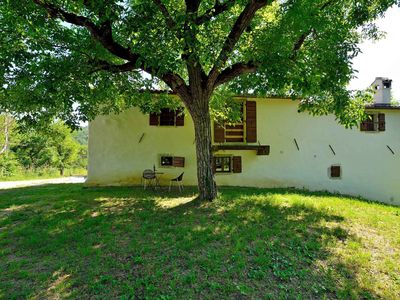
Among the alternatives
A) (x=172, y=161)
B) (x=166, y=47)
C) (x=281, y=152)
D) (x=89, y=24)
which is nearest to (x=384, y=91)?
(x=281, y=152)

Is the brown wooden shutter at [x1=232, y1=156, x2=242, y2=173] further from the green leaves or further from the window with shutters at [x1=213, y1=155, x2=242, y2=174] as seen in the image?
the green leaves

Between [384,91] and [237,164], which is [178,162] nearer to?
[237,164]

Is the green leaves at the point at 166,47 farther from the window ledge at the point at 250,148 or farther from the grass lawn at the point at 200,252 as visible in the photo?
the window ledge at the point at 250,148

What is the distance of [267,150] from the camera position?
11805 millimetres

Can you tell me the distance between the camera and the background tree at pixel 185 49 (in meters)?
5.08

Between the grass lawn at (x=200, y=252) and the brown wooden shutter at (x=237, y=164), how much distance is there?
531 cm

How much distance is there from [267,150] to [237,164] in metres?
1.51

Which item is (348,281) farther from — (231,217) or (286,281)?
(231,217)

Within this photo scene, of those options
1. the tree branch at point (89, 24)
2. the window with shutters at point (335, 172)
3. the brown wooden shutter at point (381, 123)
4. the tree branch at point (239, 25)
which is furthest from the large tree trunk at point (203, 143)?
the brown wooden shutter at point (381, 123)

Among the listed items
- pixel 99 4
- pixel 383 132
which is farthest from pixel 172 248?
pixel 383 132

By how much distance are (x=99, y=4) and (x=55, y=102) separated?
3213 millimetres

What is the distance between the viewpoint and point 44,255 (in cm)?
448

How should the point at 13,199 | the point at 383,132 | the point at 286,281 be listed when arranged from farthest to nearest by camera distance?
the point at 383,132 → the point at 13,199 → the point at 286,281

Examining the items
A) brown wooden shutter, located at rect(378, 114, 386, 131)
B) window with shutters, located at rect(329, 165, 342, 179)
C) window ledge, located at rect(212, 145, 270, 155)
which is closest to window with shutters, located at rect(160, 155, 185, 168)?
window ledge, located at rect(212, 145, 270, 155)
